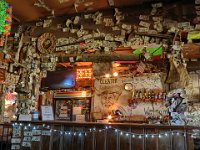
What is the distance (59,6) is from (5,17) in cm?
145

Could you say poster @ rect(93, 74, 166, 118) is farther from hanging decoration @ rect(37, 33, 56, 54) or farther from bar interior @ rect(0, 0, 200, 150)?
hanging decoration @ rect(37, 33, 56, 54)

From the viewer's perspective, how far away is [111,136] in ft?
18.7

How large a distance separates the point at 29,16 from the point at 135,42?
10.7 feet

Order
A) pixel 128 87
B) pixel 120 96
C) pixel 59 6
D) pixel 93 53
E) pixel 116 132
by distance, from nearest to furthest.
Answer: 1. pixel 116 132
2. pixel 59 6
3. pixel 93 53
4. pixel 128 87
5. pixel 120 96

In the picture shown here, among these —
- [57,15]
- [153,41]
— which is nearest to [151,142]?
[153,41]

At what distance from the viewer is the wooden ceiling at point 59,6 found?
633 cm

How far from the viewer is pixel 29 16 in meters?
7.09

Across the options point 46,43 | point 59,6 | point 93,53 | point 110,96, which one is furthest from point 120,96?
point 59,6

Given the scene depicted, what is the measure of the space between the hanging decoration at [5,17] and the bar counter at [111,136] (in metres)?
2.52

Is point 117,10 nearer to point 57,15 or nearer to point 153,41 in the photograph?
point 153,41

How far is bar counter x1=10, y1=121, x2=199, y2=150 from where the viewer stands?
17.4ft

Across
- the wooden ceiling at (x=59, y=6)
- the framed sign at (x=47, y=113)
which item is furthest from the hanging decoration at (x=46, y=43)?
the framed sign at (x=47, y=113)

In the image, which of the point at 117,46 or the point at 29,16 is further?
the point at 29,16

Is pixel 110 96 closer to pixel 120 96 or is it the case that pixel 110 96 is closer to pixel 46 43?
pixel 120 96
